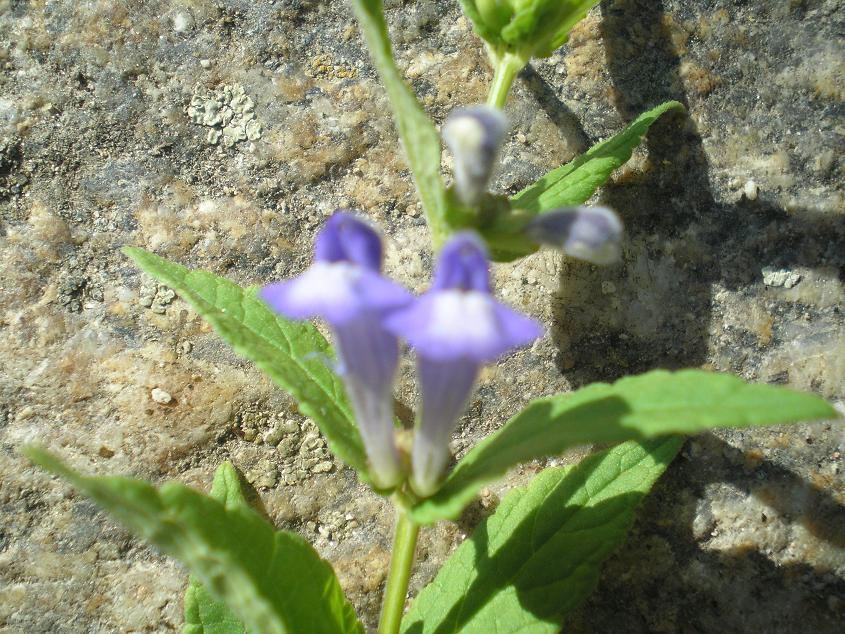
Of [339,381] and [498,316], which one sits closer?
[498,316]

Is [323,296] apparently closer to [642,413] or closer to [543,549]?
[642,413]

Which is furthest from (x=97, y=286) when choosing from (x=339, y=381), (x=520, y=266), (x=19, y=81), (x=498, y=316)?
(x=498, y=316)

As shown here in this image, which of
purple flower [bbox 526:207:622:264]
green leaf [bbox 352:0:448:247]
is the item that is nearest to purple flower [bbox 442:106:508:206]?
green leaf [bbox 352:0:448:247]

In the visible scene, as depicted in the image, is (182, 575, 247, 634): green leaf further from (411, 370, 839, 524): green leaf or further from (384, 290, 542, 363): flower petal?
(384, 290, 542, 363): flower petal

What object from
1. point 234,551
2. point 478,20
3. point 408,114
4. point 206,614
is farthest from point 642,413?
point 206,614

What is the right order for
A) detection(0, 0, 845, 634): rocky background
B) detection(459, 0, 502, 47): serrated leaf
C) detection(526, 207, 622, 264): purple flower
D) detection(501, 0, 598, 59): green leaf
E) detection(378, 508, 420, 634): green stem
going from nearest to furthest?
detection(526, 207, 622, 264): purple flower, detection(378, 508, 420, 634): green stem, detection(501, 0, 598, 59): green leaf, detection(459, 0, 502, 47): serrated leaf, detection(0, 0, 845, 634): rocky background

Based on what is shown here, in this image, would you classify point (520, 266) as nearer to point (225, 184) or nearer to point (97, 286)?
point (225, 184)
